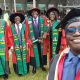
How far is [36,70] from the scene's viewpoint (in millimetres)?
9164

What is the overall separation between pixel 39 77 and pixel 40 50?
38.5 inches

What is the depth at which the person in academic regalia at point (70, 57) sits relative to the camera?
2.27 meters

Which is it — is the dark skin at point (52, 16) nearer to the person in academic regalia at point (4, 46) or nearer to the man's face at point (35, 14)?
the man's face at point (35, 14)

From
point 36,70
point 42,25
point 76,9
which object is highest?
point 76,9

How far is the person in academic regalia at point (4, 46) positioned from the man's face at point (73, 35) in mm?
5857

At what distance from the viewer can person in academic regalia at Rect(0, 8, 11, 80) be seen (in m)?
8.16

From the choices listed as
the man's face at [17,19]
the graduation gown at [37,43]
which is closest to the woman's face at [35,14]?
the graduation gown at [37,43]

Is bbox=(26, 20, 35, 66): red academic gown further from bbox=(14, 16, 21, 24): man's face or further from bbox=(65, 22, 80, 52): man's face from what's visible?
bbox=(65, 22, 80, 52): man's face

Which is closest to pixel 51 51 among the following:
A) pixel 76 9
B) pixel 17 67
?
pixel 17 67

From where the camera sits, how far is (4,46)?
27.2ft

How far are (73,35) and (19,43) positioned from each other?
642 centimetres

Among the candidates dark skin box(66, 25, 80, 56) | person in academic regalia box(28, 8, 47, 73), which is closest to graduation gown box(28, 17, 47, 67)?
person in academic regalia box(28, 8, 47, 73)

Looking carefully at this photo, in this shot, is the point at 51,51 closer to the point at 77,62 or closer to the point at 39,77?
the point at 39,77

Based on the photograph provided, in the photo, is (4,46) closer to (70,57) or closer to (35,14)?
(35,14)
